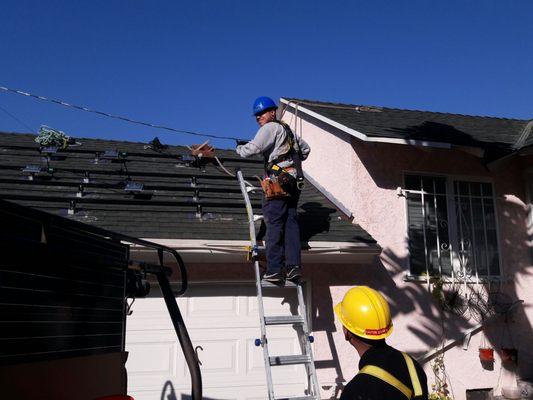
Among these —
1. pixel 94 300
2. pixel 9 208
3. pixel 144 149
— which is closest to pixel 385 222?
pixel 144 149

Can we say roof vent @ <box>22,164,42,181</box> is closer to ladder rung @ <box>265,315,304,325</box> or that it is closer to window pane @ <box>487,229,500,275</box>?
ladder rung @ <box>265,315,304,325</box>

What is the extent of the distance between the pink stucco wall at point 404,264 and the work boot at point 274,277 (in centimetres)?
122

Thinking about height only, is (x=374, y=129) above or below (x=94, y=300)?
above

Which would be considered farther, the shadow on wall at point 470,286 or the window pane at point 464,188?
the window pane at point 464,188

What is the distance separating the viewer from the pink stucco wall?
20.9 ft

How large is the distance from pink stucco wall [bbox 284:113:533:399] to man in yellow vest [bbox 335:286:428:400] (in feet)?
12.1

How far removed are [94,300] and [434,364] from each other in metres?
5.04

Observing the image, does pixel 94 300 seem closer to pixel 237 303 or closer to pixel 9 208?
pixel 9 208

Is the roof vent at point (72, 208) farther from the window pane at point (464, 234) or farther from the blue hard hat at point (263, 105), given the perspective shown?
the window pane at point (464, 234)

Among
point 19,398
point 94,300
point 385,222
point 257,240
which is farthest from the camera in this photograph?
point 385,222

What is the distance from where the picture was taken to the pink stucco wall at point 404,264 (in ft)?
20.9

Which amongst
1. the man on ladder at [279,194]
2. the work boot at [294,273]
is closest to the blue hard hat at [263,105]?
the man on ladder at [279,194]

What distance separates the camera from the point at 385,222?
6957mm

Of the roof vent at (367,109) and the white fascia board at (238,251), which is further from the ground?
the roof vent at (367,109)
